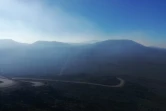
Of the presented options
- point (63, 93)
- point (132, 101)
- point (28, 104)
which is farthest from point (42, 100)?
point (132, 101)

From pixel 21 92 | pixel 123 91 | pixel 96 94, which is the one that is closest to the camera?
pixel 21 92

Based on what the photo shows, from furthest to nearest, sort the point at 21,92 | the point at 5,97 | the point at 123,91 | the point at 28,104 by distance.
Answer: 1. the point at 123,91
2. the point at 21,92
3. the point at 5,97
4. the point at 28,104

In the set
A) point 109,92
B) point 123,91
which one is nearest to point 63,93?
point 109,92

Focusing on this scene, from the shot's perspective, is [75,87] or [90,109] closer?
[90,109]

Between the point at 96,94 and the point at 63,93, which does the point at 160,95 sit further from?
the point at 63,93

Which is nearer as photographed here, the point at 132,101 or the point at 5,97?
the point at 5,97

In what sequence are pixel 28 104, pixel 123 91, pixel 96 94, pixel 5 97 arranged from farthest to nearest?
pixel 123 91 → pixel 96 94 → pixel 5 97 → pixel 28 104

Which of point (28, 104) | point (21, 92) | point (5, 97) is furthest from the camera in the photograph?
point (21, 92)

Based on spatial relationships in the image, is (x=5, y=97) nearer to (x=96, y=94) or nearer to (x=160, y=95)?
(x=96, y=94)
